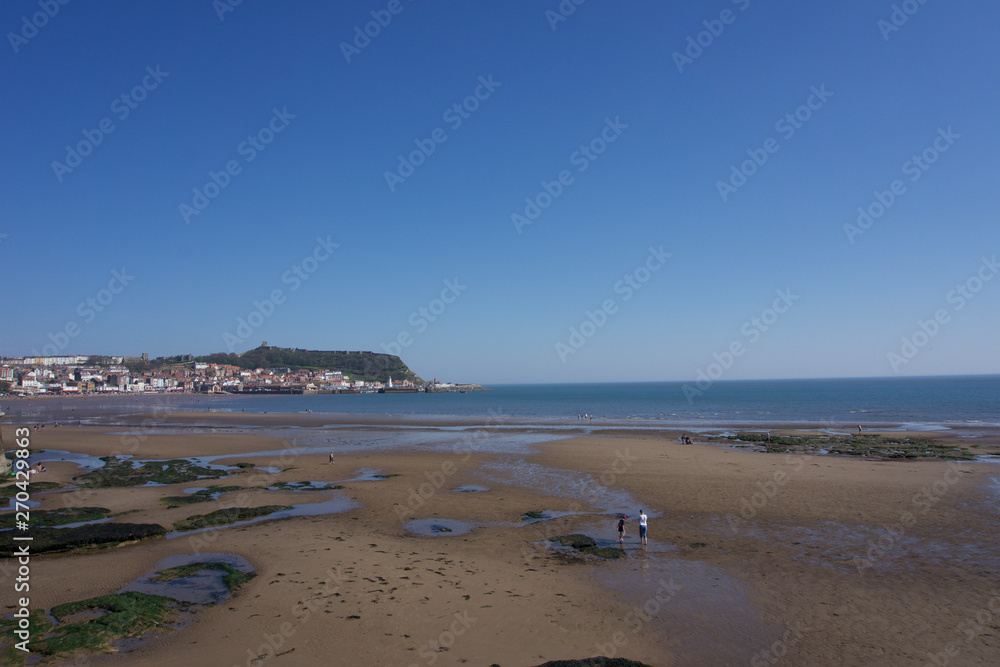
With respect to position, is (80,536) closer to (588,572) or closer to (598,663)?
(588,572)

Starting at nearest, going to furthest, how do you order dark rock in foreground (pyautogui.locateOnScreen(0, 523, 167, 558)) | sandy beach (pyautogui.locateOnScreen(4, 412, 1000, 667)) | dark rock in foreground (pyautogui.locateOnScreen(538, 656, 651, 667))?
dark rock in foreground (pyautogui.locateOnScreen(538, 656, 651, 667))
sandy beach (pyautogui.locateOnScreen(4, 412, 1000, 667))
dark rock in foreground (pyautogui.locateOnScreen(0, 523, 167, 558))

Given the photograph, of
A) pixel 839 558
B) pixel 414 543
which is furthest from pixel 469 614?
pixel 839 558

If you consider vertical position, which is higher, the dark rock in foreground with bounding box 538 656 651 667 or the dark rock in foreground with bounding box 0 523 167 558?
the dark rock in foreground with bounding box 0 523 167 558

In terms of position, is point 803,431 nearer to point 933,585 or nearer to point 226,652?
point 933,585

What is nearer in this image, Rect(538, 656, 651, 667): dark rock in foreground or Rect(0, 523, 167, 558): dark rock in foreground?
Rect(538, 656, 651, 667): dark rock in foreground

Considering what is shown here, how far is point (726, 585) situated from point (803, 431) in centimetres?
4073

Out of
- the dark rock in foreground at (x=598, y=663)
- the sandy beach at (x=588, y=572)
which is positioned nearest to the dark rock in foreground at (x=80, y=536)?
the sandy beach at (x=588, y=572)

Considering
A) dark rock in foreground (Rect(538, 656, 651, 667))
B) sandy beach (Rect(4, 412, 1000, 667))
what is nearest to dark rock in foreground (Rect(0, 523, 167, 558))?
sandy beach (Rect(4, 412, 1000, 667))

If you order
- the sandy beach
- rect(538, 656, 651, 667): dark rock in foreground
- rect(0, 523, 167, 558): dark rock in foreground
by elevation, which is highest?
rect(0, 523, 167, 558): dark rock in foreground

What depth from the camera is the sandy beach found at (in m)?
9.05

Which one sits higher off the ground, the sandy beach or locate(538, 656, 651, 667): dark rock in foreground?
locate(538, 656, 651, 667): dark rock in foreground

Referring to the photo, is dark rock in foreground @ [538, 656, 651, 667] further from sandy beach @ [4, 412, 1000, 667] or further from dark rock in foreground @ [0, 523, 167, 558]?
dark rock in foreground @ [0, 523, 167, 558]

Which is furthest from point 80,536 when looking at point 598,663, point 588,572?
point 598,663

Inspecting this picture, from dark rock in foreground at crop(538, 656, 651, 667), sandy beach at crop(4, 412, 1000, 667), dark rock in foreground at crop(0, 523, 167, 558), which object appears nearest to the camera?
dark rock in foreground at crop(538, 656, 651, 667)
